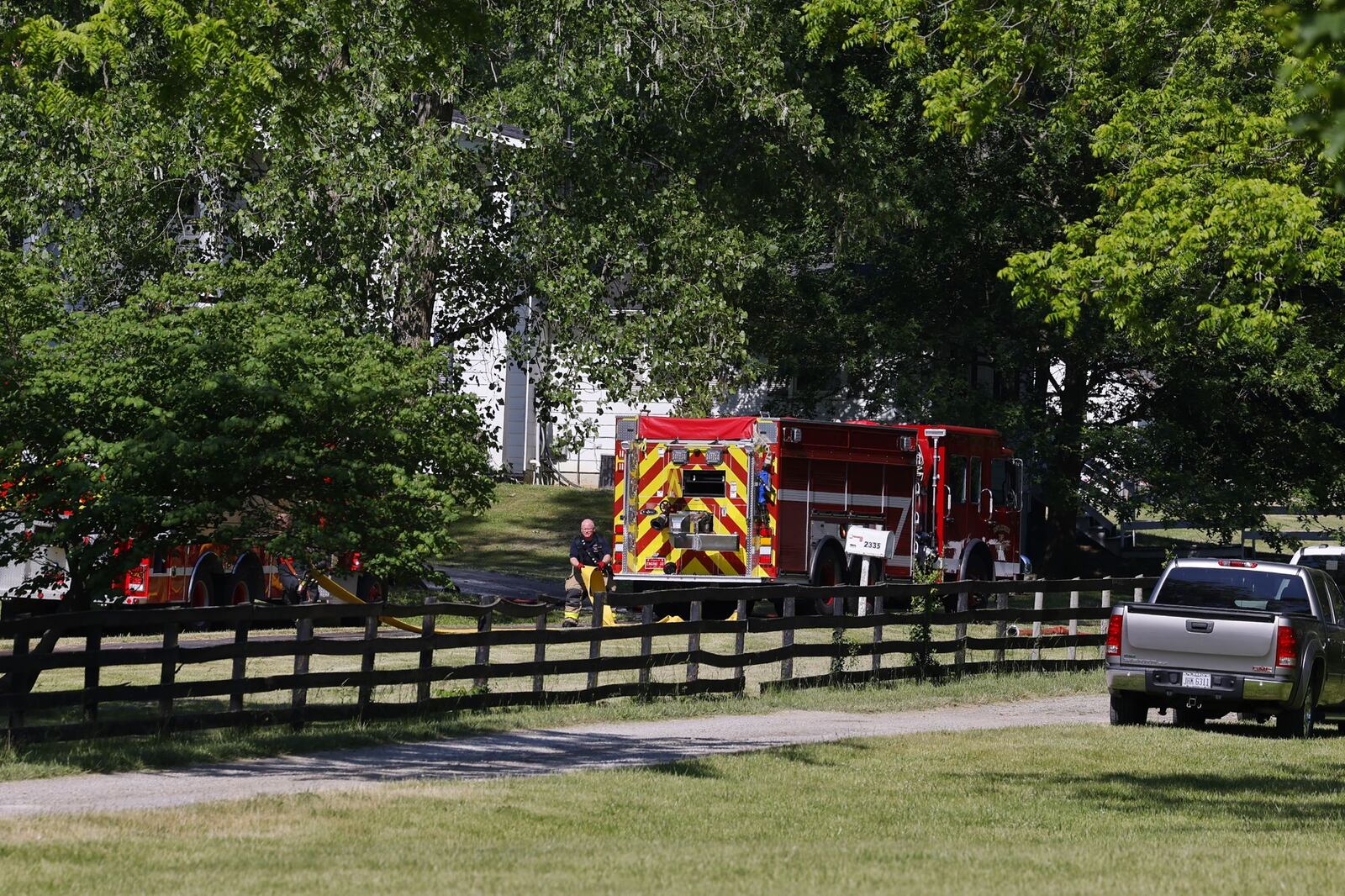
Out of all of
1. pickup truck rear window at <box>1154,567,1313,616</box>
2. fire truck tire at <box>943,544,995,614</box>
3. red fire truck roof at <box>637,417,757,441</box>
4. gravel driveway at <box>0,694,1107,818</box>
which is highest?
red fire truck roof at <box>637,417,757,441</box>

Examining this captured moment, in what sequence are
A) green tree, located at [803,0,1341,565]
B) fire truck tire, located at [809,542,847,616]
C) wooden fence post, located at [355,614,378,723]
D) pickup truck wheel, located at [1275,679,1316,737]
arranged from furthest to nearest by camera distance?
fire truck tire, located at [809,542,847,616], green tree, located at [803,0,1341,565], pickup truck wheel, located at [1275,679,1316,737], wooden fence post, located at [355,614,378,723]

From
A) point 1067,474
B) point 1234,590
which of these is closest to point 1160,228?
point 1234,590

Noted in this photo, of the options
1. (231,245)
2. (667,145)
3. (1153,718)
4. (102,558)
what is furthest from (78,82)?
(1153,718)

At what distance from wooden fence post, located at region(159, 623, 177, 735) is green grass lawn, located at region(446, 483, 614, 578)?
23.1 metres

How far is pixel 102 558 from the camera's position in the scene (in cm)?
1473

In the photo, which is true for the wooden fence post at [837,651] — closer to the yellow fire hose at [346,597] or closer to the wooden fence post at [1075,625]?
the yellow fire hose at [346,597]

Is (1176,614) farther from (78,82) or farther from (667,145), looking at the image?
(78,82)

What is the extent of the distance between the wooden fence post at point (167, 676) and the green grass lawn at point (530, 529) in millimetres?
23139

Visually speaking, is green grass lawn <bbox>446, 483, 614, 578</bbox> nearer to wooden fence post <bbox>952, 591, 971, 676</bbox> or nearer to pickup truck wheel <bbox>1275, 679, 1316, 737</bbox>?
wooden fence post <bbox>952, 591, 971, 676</bbox>

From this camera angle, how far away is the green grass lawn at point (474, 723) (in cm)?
1306

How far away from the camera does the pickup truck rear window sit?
59.0ft

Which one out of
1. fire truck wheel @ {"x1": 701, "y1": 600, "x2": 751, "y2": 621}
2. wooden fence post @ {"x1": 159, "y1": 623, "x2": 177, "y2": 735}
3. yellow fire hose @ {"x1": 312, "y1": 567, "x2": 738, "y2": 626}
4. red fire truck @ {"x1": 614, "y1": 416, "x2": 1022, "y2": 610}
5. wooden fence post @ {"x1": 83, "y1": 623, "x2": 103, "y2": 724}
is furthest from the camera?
fire truck wheel @ {"x1": 701, "y1": 600, "x2": 751, "y2": 621}

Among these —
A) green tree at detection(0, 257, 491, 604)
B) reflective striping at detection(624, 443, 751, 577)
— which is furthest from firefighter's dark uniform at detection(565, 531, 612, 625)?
green tree at detection(0, 257, 491, 604)

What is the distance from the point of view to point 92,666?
13.7m
